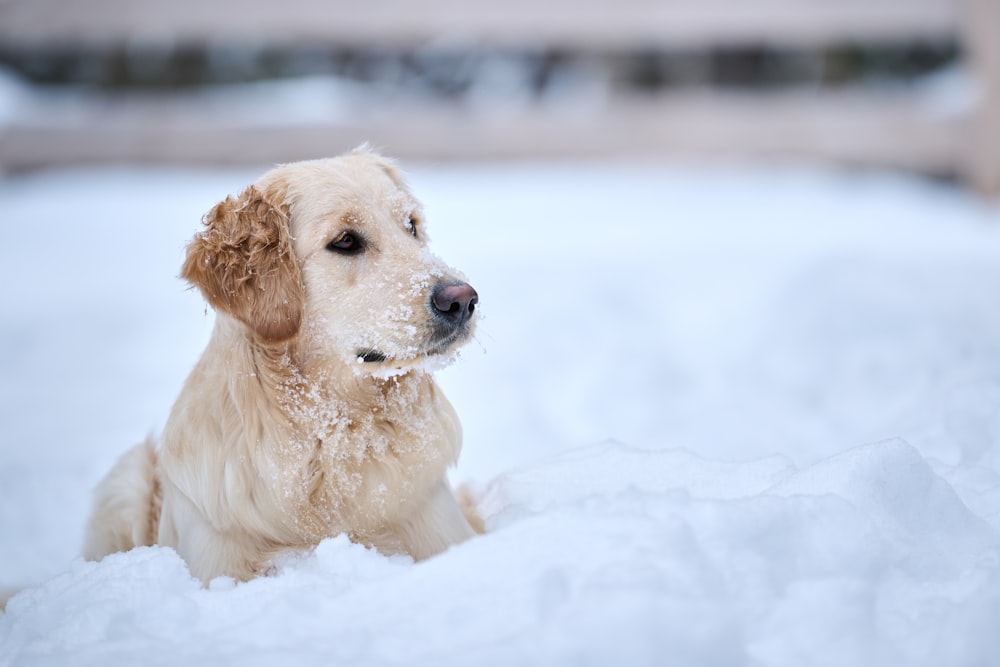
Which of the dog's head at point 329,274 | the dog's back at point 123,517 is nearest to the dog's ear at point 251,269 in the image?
the dog's head at point 329,274

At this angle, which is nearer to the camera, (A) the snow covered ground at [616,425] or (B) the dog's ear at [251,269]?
(A) the snow covered ground at [616,425]

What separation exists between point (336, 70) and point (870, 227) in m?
6.12

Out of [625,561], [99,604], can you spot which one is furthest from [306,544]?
[625,561]

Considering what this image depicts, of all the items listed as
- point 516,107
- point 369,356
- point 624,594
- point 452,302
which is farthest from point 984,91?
point 624,594

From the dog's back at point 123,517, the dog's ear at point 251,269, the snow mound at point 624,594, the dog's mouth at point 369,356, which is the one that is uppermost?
the dog's ear at point 251,269

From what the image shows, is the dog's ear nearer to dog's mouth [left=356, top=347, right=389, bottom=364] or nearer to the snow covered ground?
dog's mouth [left=356, top=347, right=389, bottom=364]

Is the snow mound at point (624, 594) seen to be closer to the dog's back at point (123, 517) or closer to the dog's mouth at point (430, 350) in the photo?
the dog's mouth at point (430, 350)

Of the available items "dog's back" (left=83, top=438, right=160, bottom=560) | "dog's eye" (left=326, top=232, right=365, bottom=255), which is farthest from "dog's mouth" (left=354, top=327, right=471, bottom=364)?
"dog's back" (left=83, top=438, right=160, bottom=560)

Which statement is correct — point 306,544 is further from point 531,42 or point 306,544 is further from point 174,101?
point 174,101

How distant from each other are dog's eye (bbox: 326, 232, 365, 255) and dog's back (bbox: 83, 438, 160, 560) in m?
1.07

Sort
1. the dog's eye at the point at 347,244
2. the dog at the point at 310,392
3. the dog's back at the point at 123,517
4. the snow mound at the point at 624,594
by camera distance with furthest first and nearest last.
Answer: the dog's back at the point at 123,517, the dog's eye at the point at 347,244, the dog at the point at 310,392, the snow mound at the point at 624,594

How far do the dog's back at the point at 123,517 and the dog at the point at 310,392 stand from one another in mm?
235

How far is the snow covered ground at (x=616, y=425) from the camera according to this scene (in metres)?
2.00

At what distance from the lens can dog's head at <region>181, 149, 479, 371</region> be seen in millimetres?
2770
